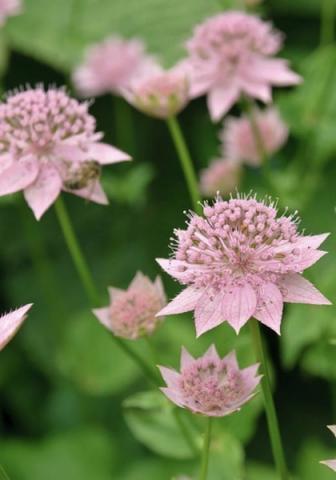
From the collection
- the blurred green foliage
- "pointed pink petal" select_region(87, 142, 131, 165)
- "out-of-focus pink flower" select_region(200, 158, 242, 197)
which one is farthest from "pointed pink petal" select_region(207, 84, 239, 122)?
"out-of-focus pink flower" select_region(200, 158, 242, 197)

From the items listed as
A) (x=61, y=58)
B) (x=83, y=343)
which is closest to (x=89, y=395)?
(x=83, y=343)

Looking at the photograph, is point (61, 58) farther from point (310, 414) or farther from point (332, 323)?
point (332, 323)

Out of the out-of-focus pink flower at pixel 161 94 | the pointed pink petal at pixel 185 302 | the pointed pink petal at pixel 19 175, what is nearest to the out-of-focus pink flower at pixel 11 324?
the pointed pink petal at pixel 185 302

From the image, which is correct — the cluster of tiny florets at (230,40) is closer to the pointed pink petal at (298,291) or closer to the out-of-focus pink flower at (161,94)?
the out-of-focus pink flower at (161,94)

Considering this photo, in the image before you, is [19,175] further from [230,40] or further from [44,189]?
[230,40]

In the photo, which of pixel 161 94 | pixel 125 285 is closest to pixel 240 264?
pixel 161 94

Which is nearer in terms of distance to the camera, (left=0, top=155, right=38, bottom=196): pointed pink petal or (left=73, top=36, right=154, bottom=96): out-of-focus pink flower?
(left=0, top=155, right=38, bottom=196): pointed pink petal

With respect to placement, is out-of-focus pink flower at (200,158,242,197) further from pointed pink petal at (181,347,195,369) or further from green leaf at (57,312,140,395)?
pointed pink petal at (181,347,195,369)

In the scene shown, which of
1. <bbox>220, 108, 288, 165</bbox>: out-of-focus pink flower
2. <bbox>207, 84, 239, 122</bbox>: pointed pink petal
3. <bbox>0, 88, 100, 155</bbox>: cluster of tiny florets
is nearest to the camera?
<bbox>0, 88, 100, 155</bbox>: cluster of tiny florets
